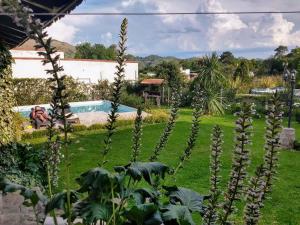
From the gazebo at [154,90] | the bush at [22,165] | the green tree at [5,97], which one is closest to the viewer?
the bush at [22,165]

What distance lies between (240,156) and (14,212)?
140 inches

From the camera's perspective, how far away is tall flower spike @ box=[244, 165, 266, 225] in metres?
1.36

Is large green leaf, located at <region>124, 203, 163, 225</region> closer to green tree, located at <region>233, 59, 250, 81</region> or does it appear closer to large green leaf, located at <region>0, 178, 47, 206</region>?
large green leaf, located at <region>0, 178, 47, 206</region>

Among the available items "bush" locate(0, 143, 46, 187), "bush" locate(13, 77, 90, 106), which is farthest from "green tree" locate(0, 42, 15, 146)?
"bush" locate(13, 77, 90, 106)

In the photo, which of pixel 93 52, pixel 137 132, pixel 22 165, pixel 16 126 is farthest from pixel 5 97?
pixel 93 52

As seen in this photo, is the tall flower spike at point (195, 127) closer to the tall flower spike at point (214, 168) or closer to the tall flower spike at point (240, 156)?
the tall flower spike at point (214, 168)

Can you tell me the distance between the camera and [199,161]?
945cm

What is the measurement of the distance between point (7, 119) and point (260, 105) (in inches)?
646

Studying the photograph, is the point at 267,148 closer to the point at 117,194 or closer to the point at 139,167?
the point at 139,167

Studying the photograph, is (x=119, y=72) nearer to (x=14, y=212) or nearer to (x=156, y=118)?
(x=14, y=212)

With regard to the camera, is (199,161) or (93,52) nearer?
(199,161)

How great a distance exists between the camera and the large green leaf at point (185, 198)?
1926 mm

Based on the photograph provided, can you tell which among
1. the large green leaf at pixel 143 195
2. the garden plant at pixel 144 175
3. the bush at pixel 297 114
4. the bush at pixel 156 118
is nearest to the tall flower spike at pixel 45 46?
the garden plant at pixel 144 175

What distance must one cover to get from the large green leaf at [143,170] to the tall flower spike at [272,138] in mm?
513
